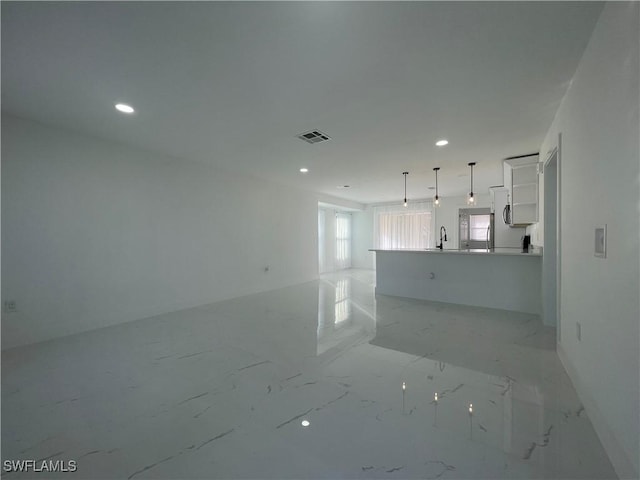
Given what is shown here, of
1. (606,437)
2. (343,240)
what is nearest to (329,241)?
(343,240)

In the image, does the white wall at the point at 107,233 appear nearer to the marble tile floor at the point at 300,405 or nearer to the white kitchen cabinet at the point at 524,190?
the marble tile floor at the point at 300,405

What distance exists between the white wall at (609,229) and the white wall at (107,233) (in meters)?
5.10

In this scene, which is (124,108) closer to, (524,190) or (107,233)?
(107,233)

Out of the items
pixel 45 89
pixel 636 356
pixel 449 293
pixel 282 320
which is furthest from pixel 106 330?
pixel 449 293

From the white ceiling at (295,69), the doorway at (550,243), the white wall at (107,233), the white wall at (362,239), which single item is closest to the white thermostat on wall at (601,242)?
the white ceiling at (295,69)

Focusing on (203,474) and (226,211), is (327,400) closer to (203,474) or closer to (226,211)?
(203,474)

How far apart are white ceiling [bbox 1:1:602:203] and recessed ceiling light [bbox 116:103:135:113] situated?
9cm

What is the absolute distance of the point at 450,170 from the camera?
531cm

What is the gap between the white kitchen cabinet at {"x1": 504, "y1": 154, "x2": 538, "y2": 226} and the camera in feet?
13.6

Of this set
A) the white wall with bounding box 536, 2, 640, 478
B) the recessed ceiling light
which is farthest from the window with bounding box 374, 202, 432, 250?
the recessed ceiling light

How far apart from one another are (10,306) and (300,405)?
11.7 ft

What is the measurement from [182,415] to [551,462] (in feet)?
7.30

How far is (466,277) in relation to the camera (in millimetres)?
4773

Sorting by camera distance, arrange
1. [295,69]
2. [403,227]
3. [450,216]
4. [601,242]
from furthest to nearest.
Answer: [403,227] < [450,216] < [295,69] < [601,242]
